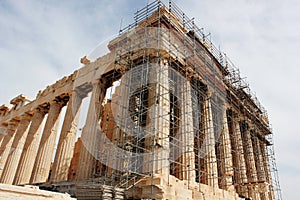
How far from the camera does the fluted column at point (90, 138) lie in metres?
17.2

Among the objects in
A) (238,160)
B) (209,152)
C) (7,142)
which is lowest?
(209,152)

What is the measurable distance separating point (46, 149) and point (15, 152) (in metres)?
7.43

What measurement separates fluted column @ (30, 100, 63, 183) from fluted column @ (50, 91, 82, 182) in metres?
2.05

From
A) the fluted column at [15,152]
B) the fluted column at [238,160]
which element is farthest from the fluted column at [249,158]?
the fluted column at [15,152]

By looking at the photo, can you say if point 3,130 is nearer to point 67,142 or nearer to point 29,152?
point 29,152

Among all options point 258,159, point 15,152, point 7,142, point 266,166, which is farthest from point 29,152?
point 266,166

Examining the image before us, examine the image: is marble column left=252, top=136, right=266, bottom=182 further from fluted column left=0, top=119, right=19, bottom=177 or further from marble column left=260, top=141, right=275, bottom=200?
fluted column left=0, top=119, right=19, bottom=177

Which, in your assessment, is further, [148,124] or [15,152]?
[15,152]

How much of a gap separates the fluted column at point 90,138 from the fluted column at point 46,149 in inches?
177

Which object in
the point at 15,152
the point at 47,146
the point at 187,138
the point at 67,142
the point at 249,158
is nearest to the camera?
the point at 187,138

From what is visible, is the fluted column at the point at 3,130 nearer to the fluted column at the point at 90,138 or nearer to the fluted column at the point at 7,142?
the fluted column at the point at 7,142

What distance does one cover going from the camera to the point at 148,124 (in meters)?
15.1

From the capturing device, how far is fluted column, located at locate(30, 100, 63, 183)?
2014cm

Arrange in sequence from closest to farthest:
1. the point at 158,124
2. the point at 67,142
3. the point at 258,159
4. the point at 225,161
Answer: the point at 158,124 → the point at 67,142 → the point at 225,161 → the point at 258,159
